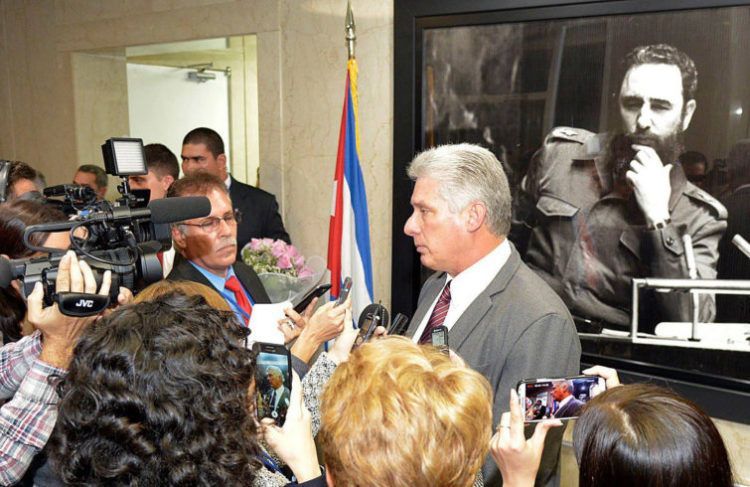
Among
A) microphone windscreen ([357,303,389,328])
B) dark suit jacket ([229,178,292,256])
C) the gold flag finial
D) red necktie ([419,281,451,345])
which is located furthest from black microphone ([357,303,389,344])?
dark suit jacket ([229,178,292,256])

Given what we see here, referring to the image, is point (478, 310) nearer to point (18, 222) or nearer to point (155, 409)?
point (155, 409)

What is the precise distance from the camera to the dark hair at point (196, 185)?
93.8 inches

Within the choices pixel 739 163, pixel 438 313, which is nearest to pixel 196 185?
pixel 438 313

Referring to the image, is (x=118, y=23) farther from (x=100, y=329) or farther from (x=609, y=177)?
(x=100, y=329)

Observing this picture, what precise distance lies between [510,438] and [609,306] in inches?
66.6

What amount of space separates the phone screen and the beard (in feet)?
6.48

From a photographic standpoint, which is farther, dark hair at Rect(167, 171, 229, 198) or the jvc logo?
dark hair at Rect(167, 171, 229, 198)

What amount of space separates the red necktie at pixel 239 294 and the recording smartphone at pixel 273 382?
4.52ft

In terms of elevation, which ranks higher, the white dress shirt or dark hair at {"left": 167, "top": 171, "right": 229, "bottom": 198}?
dark hair at {"left": 167, "top": 171, "right": 229, "bottom": 198}

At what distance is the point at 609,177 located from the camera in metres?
2.73

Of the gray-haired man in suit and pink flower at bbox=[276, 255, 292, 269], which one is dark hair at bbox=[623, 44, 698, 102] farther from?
pink flower at bbox=[276, 255, 292, 269]

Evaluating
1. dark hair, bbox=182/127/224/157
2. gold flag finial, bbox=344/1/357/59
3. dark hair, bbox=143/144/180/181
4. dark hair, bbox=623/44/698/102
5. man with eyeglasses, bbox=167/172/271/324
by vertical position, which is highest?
gold flag finial, bbox=344/1/357/59

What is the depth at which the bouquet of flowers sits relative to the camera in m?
3.10

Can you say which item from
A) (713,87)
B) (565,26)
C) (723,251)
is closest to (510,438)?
(723,251)
